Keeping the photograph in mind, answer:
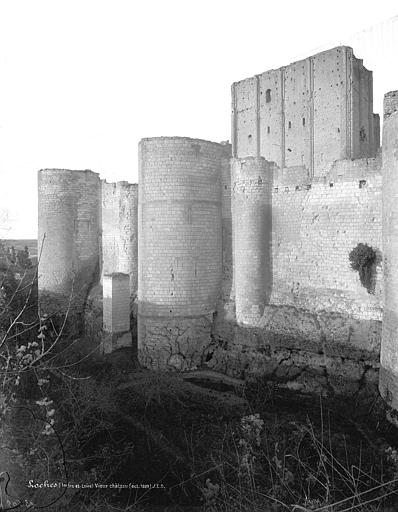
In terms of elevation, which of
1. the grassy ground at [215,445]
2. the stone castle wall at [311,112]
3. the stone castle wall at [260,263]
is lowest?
the grassy ground at [215,445]

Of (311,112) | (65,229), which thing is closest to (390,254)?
(65,229)

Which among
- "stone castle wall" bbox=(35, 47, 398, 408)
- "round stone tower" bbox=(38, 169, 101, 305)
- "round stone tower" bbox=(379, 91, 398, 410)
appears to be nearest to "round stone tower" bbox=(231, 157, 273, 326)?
"stone castle wall" bbox=(35, 47, 398, 408)

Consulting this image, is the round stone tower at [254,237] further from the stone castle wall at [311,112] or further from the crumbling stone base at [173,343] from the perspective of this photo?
the stone castle wall at [311,112]

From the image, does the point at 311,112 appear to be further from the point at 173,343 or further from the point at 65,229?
the point at 173,343

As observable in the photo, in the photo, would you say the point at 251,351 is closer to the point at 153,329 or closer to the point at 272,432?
the point at 153,329

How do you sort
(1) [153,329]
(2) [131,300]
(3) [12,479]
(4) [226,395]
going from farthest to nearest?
(2) [131,300] < (1) [153,329] < (4) [226,395] < (3) [12,479]

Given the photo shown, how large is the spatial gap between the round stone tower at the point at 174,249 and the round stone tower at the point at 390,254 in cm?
613

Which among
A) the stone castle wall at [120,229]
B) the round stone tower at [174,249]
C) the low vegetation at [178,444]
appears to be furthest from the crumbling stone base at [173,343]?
the stone castle wall at [120,229]

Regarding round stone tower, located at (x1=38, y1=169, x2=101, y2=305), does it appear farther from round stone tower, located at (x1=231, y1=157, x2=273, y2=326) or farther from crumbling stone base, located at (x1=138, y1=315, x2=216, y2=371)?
round stone tower, located at (x1=231, y1=157, x2=273, y2=326)

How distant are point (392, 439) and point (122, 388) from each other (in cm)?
722

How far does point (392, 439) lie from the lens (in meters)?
8.25

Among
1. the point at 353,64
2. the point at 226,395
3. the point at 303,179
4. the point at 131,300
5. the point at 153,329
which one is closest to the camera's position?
the point at 226,395

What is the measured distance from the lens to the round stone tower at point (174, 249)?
531 inches

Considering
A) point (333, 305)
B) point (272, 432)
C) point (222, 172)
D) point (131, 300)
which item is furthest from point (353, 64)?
point (272, 432)
